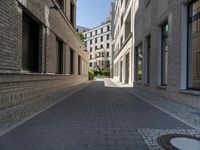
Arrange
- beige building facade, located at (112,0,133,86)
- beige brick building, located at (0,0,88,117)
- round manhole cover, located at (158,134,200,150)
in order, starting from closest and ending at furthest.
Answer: round manhole cover, located at (158,134,200,150) → beige brick building, located at (0,0,88,117) → beige building facade, located at (112,0,133,86)

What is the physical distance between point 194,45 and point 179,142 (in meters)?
4.81

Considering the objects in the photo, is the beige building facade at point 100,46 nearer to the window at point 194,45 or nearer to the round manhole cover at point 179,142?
the window at point 194,45

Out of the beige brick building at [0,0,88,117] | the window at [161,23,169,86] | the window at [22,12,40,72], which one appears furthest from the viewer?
the window at [161,23,169,86]

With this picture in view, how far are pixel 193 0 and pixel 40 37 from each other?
6320mm

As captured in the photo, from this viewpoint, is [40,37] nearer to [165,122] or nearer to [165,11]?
[165,11]

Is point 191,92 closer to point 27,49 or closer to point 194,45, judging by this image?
point 194,45

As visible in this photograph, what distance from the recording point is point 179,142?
13.2 feet

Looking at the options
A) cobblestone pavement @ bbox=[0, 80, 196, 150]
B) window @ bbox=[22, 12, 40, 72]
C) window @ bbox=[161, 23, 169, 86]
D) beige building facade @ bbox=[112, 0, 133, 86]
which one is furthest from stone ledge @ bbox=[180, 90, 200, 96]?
beige building facade @ bbox=[112, 0, 133, 86]

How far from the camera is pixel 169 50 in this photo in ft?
32.2

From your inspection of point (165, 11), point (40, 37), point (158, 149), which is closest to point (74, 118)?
point (158, 149)

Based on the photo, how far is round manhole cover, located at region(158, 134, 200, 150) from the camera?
12.4 feet

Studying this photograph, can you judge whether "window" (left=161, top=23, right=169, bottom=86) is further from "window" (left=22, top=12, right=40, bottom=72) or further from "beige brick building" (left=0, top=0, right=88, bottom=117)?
"window" (left=22, top=12, right=40, bottom=72)

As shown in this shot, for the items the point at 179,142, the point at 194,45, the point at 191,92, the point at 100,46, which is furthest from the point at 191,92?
the point at 100,46

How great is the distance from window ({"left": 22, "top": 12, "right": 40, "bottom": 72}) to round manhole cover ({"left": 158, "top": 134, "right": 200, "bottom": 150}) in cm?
625
